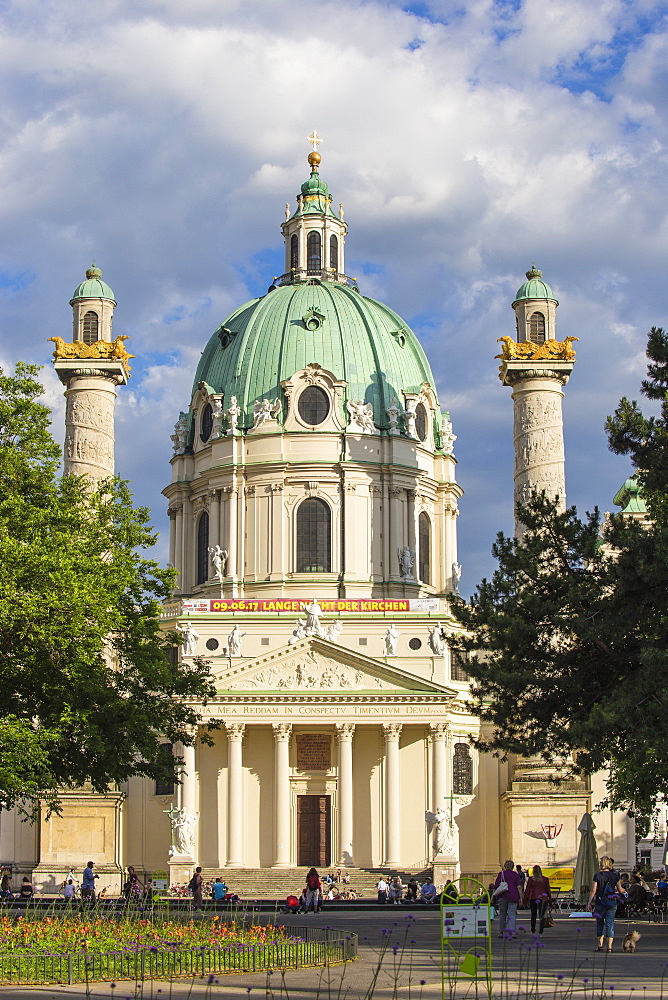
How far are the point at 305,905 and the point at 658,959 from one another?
21458 millimetres

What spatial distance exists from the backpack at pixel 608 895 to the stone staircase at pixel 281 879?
3390 centimetres

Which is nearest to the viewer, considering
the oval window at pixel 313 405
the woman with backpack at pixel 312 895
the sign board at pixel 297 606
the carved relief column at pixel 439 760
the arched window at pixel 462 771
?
the woman with backpack at pixel 312 895

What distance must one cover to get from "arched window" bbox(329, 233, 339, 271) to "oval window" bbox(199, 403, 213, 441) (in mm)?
12467

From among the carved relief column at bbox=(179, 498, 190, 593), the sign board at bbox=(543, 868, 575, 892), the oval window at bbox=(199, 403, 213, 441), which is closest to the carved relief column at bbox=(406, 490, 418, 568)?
the oval window at bbox=(199, 403, 213, 441)

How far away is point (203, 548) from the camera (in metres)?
80.4

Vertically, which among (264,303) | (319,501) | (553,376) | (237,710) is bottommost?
(237,710)

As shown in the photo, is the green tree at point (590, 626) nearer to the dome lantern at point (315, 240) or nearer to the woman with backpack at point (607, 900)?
the woman with backpack at point (607, 900)

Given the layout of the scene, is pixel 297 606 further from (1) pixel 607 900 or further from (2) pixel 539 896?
(1) pixel 607 900

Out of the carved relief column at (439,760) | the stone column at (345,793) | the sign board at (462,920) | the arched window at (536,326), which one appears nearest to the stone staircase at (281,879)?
the stone column at (345,793)

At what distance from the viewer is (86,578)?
36.6 meters

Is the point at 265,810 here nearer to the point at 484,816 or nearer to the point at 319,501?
the point at 484,816

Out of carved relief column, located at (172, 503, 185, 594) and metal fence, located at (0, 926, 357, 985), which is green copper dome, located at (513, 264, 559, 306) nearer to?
carved relief column, located at (172, 503, 185, 594)

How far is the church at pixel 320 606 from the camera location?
223 ft

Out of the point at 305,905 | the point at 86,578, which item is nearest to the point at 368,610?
the point at 305,905
